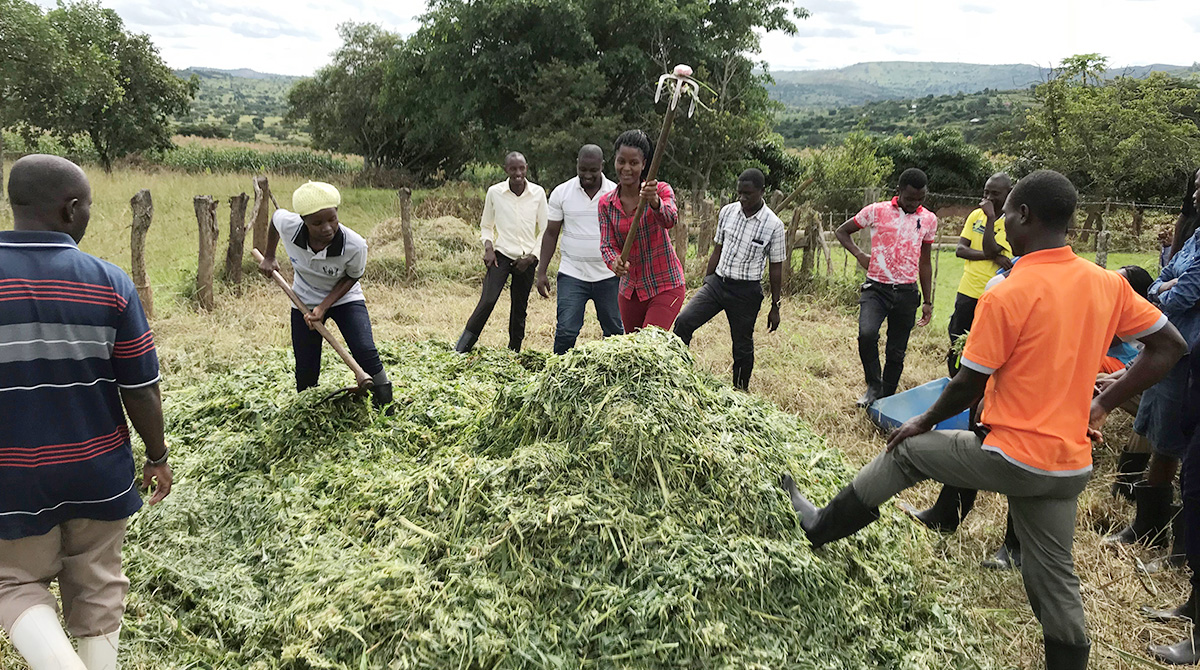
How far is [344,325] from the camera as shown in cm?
363

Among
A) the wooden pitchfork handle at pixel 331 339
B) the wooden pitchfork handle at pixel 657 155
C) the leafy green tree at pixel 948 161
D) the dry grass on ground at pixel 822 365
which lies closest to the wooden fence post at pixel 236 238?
the dry grass on ground at pixel 822 365

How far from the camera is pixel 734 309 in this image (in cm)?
447

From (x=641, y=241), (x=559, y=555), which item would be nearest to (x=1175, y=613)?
(x=559, y=555)

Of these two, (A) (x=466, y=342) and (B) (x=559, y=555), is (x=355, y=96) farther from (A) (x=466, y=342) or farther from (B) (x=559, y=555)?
(B) (x=559, y=555)

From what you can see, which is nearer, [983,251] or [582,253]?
[582,253]

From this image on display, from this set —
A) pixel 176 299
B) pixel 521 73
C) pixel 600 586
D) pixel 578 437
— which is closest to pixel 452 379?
pixel 578 437

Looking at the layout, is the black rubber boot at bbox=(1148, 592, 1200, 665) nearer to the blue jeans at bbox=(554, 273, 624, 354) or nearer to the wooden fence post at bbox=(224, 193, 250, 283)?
the blue jeans at bbox=(554, 273, 624, 354)

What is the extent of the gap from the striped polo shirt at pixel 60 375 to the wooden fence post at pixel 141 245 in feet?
16.5

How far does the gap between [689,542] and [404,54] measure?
847 inches

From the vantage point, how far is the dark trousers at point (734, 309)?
4.45 metres

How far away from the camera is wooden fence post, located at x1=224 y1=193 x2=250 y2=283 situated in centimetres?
720

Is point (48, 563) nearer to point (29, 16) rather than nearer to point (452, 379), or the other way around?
point (452, 379)

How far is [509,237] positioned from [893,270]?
2765 mm

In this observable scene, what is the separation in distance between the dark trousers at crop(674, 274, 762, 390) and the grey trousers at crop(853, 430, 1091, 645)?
228 cm
